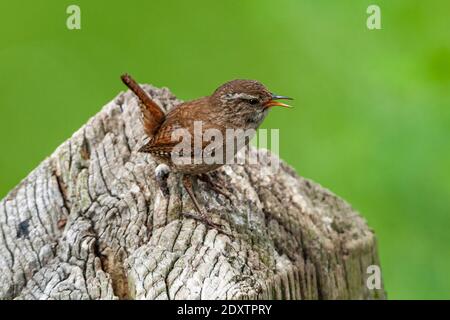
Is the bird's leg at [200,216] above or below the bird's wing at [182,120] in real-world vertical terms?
below

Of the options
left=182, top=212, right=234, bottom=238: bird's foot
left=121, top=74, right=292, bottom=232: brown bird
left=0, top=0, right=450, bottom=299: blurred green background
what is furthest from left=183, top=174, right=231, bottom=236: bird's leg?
left=0, top=0, right=450, bottom=299: blurred green background

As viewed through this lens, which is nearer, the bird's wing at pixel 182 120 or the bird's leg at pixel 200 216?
the bird's leg at pixel 200 216

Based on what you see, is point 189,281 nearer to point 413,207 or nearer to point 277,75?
point 413,207

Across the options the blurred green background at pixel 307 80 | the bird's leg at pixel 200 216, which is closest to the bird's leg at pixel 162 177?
the bird's leg at pixel 200 216

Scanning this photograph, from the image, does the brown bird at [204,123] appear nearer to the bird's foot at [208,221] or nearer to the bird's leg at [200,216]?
the bird's leg at [200,216]

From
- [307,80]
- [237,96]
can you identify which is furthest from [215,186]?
[307,80]


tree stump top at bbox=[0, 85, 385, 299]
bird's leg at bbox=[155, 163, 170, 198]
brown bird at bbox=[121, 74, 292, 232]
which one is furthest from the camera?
brown bird at bbox=[121, 74, 292, 232]

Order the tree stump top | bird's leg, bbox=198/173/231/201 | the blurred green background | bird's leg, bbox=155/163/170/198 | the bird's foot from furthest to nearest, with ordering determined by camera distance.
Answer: the blurred green background → bird's leg, bbox=198/173/231/201 → bird's leg, bbox=155/163/170/198 → the bird's foot → the tree stump top

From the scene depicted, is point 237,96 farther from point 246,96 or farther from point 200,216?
point 200,216

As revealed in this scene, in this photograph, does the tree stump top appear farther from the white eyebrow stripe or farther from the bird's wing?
the white eyebrow stripe
